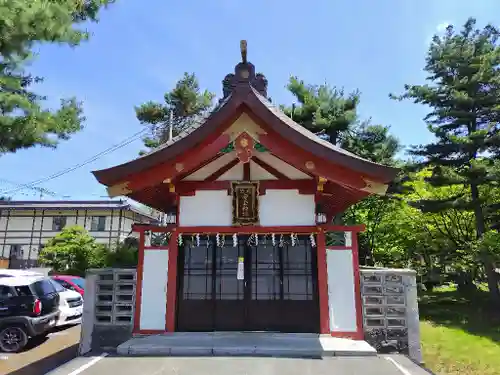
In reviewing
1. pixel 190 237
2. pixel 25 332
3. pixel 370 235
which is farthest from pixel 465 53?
pixel 25 332

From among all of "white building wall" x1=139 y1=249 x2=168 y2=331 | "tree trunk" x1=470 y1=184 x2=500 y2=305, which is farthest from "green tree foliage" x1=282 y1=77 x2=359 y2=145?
"white building wall" x1=139 y1=249 x2=168 y2=331

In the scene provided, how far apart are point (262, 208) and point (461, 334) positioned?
7.65m

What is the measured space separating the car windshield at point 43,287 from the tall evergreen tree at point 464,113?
13237 mm

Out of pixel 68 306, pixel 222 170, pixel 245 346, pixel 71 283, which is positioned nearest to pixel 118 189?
pixel 222 170

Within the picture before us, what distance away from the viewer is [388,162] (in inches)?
686

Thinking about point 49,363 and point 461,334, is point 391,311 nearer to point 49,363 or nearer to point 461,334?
point 461,334

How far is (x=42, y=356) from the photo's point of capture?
856cm

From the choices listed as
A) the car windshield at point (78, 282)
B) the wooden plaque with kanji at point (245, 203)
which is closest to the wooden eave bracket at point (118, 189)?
the wooden plaque with kanji at point (245, 203)

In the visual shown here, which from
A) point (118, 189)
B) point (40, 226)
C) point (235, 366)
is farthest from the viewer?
point (40, 226)

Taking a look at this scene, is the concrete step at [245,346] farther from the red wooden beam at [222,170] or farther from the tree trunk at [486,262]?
the tree trunk at [486,262]

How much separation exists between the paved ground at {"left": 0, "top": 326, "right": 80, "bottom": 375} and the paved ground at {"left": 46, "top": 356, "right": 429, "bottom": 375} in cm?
185

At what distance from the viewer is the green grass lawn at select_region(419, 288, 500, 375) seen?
26.5 feet

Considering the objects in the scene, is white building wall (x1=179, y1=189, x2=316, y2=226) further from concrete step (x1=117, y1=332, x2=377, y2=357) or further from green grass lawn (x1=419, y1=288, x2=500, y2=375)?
green grass lawn (x1=419, y1=288, x2=500, y2=375)

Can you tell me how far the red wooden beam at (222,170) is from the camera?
26.7 feet
